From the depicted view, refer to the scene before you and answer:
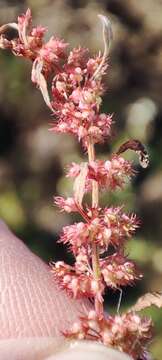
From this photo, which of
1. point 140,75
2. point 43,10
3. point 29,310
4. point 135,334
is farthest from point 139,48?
point 135,334

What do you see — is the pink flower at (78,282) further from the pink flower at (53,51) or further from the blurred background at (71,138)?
the blurred background at (71,138)

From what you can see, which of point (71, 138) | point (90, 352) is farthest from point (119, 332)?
point (71, 138)

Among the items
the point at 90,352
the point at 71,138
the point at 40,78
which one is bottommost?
the point at 90,352

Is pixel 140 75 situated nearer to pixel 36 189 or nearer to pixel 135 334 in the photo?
pixel 36 189

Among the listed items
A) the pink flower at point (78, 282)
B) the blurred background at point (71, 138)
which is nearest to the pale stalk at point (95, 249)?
the pink flower at point (78, 282)

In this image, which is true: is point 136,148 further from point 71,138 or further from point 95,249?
point 71,138

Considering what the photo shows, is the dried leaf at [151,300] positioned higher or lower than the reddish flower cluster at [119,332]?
higher
